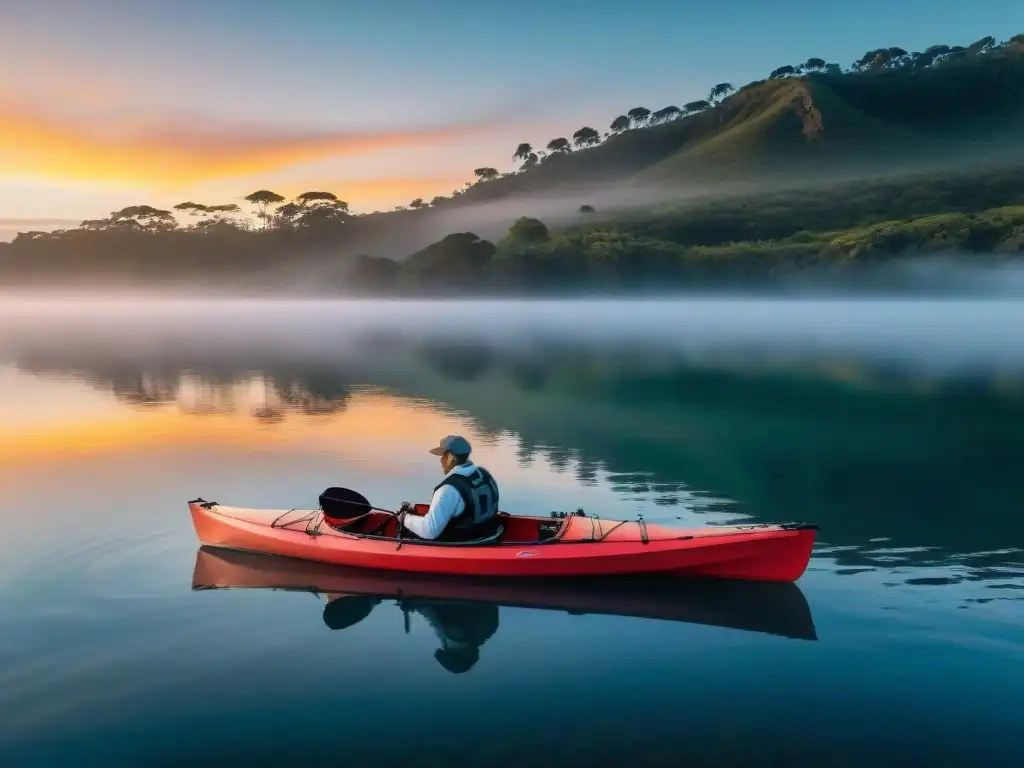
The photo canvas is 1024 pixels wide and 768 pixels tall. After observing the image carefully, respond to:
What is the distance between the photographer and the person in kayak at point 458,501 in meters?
10.8

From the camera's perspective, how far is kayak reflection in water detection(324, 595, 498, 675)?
943 cm

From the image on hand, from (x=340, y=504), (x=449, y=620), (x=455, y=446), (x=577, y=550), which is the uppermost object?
(x=455, y=446)

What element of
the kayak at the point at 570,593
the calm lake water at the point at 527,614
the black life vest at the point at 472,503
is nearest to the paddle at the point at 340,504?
the kayak at the point at 570,593

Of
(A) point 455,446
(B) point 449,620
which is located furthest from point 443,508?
(B) point 449,620

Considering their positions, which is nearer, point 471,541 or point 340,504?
point 471,541

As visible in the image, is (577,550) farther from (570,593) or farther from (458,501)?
(458,501)

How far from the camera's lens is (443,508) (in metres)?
11.1

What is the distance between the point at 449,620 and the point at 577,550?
6.30ft

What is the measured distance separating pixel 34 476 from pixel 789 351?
47.0 metres

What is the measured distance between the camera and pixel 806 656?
365 inches

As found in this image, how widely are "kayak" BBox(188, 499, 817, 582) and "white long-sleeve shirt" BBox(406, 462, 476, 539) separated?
17 centimetres

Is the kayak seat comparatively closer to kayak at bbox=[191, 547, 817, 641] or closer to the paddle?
kayak at bbox=[191, 547, 817, 641]

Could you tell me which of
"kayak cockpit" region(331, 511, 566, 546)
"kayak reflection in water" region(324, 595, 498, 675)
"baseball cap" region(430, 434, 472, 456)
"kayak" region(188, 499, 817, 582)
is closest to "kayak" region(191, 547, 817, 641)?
"kayak reflection in water" region(324, 595, 498, 675)

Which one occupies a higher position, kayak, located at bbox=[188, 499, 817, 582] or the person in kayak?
the person in kayak
